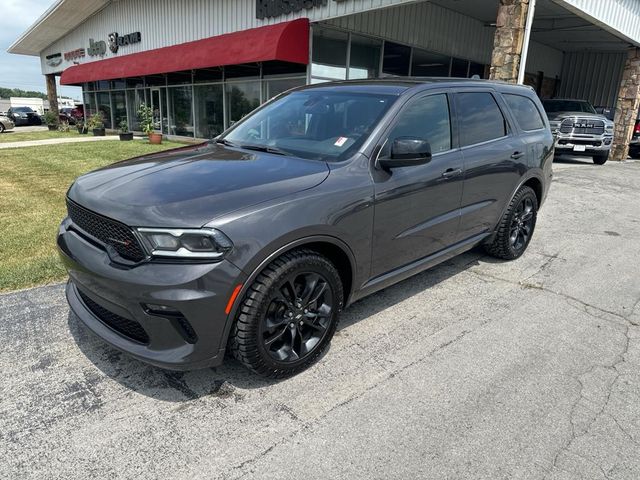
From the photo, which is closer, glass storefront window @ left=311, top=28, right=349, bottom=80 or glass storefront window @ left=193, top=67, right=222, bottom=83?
glass storefront window @ left=311, top=28, right=349, bottom=80

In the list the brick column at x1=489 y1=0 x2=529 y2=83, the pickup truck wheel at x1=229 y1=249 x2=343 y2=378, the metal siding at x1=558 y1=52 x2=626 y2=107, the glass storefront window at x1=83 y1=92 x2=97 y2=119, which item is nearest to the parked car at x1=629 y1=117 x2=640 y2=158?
the metal siding at x1=558 y1=52 x2=626 y2=107

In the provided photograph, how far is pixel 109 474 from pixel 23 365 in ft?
4.09

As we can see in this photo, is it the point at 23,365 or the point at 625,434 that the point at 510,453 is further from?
the point at 23,365

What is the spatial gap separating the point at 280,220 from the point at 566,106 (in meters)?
Result: 15.7

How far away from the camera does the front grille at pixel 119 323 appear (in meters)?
2.48

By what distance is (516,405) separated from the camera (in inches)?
103

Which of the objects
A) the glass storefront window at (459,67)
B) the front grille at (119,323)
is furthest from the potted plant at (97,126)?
the front grille at (119,323)

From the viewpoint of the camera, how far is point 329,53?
13.4 m

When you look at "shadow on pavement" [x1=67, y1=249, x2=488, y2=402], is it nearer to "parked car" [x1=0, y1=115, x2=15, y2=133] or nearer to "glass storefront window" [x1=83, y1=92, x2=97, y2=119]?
"glass storefront window" [x1=83, y1=92, x2=97, y2=119]

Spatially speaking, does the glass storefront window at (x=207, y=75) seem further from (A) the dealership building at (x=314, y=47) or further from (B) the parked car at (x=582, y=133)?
(B) the parked car at (x=582, y=133)

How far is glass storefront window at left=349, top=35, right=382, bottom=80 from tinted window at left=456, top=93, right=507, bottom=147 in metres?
10.1

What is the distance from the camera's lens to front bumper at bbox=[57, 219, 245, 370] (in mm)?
2252

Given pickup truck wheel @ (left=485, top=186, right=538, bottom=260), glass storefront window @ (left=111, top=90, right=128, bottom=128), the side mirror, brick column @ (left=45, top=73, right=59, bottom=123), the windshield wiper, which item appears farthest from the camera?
brick column @ (left=45, top=73, right=59, bottom=123)

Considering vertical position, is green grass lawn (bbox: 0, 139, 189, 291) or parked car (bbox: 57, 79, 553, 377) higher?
parked car (bbox: 57, 79, 553, 377)
